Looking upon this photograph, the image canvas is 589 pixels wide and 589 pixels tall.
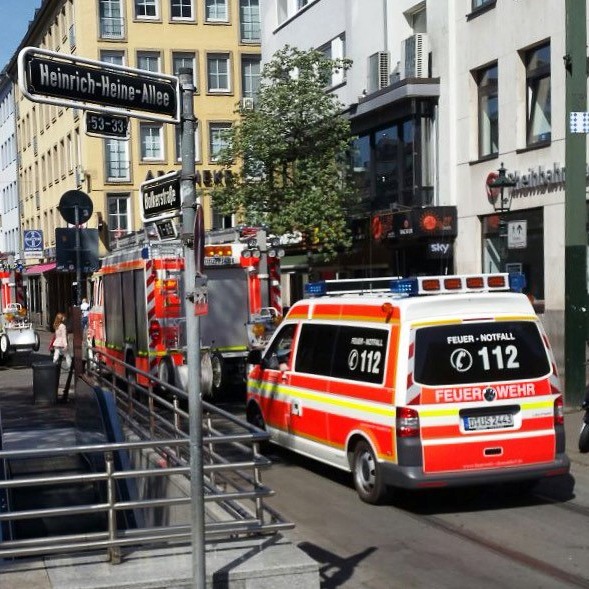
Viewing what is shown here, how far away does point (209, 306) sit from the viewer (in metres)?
18.6

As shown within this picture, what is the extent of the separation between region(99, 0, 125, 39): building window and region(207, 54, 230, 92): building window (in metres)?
4.34

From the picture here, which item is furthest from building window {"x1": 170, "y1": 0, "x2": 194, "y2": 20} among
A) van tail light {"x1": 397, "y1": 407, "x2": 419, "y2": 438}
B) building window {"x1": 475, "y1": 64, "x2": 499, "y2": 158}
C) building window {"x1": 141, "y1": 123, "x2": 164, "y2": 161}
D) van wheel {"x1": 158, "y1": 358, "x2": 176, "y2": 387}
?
van tail light {"x1": 397, "y1": 407, "x2": 419, "y2": 438}

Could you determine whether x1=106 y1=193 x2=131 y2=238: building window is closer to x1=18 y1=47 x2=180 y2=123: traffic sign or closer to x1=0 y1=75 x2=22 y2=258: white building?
x1=0 y1=75 x2=22 y2=258: white building

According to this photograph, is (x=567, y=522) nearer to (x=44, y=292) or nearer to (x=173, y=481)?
(x=173, y=481)

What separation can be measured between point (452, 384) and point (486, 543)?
59.8 inches

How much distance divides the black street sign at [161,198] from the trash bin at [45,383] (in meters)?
14.4

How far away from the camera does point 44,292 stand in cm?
6222

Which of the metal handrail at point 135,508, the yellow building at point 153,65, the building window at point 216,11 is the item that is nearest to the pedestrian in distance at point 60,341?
the metal handrail at point 135,508

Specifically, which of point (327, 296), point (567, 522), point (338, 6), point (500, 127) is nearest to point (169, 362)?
point (327, 296)

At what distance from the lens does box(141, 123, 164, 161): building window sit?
48.1 m

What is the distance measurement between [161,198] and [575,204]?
10.1 meters

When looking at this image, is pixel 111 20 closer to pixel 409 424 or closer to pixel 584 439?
pixel 584 439

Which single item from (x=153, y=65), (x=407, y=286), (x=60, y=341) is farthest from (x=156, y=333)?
(x=153, y=65)

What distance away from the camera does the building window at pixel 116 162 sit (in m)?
47.5
